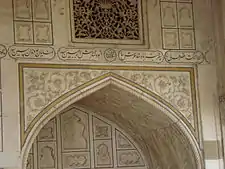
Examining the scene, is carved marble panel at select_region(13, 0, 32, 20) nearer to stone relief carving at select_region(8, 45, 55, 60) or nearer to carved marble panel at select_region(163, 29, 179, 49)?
stone relief carving at select_region(8, 45, 55, 60)

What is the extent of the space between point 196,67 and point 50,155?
1774mm

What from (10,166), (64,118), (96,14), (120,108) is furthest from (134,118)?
(10,166)

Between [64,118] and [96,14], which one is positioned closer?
[96,14]

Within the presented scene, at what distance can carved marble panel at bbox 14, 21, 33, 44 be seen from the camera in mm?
5359

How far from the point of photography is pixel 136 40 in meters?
5.75

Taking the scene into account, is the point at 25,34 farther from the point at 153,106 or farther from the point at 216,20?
the point at 216,20

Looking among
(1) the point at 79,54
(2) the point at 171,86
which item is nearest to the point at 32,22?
(1) the point at 79,54

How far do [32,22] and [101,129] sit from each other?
1686 millimetres

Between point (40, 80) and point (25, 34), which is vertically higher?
point (25, 34)

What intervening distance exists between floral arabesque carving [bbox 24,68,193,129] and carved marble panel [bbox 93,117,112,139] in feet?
3.57

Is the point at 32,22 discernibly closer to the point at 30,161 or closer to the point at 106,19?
the point at 106,19

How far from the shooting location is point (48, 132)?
20.9ft

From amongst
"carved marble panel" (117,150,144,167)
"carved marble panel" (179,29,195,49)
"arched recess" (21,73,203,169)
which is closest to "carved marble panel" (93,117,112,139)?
"carved marble panel" (117,150,144,167)

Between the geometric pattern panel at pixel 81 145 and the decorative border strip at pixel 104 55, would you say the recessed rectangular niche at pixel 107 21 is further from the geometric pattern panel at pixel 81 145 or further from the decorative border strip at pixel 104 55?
the geometric pattern panel at pixel 81 145
